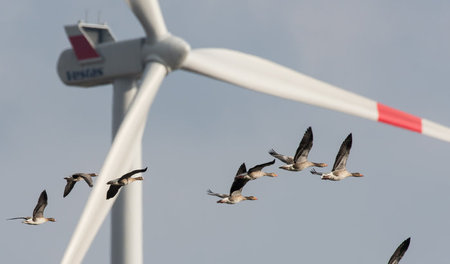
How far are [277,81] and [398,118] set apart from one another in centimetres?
829

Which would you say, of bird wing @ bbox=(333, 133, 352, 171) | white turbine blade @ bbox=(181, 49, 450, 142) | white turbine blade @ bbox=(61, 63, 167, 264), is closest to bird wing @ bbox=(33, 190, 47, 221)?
white turbine blade @ bbox=(61, 63, 167, 264)

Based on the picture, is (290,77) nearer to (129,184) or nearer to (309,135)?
(309,135)

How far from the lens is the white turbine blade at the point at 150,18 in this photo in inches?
2901

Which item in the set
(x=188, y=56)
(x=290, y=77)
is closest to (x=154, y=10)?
(x=188, y=56)

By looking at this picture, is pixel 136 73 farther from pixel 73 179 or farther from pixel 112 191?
pixel 73 179

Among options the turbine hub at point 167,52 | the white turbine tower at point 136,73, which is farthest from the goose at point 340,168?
the turbine hub at point 167,52

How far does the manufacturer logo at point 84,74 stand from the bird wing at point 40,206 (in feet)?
25.4

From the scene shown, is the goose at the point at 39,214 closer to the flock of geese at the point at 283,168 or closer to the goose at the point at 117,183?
the flock of geese at the point at 283,168

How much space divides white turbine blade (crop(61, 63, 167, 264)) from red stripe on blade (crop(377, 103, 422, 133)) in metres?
12.6

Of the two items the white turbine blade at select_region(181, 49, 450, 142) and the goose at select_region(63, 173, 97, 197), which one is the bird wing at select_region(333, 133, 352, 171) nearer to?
the white turbine blade at select_region(181, 49, 450, 142)

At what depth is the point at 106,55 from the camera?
7394 centimetres

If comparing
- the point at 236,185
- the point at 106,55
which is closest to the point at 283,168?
the point at 236,185

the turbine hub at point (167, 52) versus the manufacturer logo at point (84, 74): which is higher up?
the turbine hub at point (167, 52)

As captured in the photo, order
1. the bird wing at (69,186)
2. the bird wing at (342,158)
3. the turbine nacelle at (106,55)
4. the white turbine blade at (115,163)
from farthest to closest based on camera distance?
the bird wing at (69,186) → the bird wing at (342,158) → the turbine nacelle at (106,55) → the white turbine blade at (115,163)
